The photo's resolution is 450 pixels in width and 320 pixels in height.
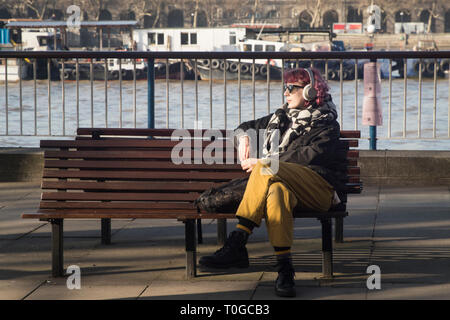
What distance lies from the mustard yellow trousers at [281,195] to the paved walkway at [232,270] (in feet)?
1.16

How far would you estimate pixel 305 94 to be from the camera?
4953 mm

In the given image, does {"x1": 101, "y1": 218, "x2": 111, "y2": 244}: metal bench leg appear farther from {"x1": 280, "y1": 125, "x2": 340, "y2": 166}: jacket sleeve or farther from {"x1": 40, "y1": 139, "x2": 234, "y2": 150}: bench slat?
{"x1": 280, "y1": 125, "x2": 340, "y2": 166}: jacket sleeve

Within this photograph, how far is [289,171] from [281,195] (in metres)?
0.16

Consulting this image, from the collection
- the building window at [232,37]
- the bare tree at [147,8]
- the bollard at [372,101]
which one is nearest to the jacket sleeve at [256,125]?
the bollard at [372,101]

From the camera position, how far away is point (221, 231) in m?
5.80

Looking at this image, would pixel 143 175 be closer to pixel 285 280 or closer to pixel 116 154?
pixel 116 154

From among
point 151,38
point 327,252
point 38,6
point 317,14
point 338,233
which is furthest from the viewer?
point 317,14

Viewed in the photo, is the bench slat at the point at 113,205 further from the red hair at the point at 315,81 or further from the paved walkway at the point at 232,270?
the red hair at the point at 315,81

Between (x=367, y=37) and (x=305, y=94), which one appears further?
(x=367, y=37)

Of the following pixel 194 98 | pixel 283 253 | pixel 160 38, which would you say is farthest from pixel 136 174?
pixel 160 38

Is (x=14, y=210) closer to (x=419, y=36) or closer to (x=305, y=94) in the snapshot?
(x=305, y=94)
